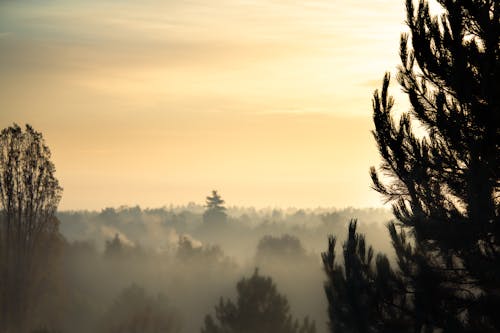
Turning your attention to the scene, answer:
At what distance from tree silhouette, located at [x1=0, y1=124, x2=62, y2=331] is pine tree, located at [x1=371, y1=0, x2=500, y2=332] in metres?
21.7

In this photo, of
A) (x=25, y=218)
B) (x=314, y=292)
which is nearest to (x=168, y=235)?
(x=314, y=292)

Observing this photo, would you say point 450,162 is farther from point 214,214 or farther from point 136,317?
point 214,214

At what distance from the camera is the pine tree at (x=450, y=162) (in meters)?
11.9

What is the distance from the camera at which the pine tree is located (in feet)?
39.0

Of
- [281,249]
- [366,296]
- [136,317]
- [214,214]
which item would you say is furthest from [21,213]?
[214,214]

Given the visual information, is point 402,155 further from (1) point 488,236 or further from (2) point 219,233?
(2) point 219,233

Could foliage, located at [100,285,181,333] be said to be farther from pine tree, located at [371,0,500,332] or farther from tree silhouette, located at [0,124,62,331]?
pine tree, located at [371,0,500,332]

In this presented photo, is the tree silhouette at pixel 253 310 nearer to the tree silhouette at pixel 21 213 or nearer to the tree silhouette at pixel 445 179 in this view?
the tree silhouette at pixel 21 213

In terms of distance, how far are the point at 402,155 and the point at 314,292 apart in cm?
5962

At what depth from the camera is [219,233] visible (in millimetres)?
156500

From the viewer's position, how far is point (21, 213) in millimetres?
31453

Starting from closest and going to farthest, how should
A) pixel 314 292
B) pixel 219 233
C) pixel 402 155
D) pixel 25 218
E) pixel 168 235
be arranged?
pixel 402 155, pixel 25 218, pixel 314 292, pixel 219 233, pixel 168 235

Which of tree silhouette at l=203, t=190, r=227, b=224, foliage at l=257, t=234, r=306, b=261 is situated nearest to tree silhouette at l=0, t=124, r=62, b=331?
foliage at l=257, t=234, r=306, b=261

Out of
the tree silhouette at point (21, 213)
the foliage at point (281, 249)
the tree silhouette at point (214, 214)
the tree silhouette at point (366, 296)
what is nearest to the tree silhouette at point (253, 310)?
the tree silhouette at point (21, 213)
